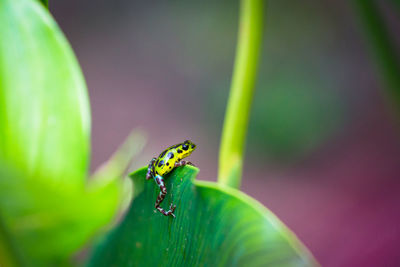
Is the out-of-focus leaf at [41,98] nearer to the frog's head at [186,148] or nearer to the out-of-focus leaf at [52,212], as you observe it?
the out-of-focus leaf at [52,212]

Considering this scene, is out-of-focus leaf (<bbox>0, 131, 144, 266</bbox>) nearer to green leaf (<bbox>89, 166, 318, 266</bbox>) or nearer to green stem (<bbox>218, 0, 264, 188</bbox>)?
green leaf (<bbox>89, 166, 318, 266</bbox>)

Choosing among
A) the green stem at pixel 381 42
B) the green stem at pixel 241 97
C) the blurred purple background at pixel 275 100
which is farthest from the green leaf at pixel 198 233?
the blurred purple background at pixel 275 100

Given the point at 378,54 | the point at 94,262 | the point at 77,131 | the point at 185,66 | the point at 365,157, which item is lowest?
the point at 94,262

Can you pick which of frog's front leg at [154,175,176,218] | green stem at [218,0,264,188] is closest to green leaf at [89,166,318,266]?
frog's front leg at [154,175,176,218]

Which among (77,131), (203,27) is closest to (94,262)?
(77,131)

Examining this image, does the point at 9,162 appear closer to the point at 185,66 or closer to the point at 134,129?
the point at 134,129

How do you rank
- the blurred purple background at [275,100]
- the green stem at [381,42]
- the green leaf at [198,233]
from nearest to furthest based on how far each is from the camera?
the green leaf at [198,233], the green stem at [381,42], the blurred purple background at [275,100]
